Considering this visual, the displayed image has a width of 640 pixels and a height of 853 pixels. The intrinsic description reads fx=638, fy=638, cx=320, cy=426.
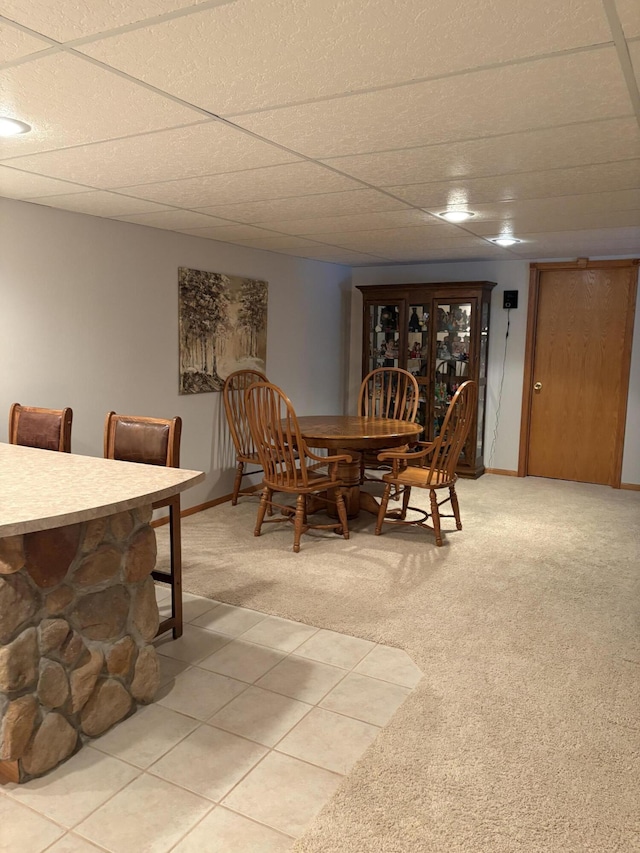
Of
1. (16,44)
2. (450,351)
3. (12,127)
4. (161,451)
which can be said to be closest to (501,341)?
(450,351)

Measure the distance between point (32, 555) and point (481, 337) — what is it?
475 cm

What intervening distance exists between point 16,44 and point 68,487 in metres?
1.18

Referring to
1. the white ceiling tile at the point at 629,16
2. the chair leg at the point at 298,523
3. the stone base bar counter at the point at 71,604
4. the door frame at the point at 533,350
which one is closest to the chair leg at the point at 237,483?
the chair leg at the point at 298,523

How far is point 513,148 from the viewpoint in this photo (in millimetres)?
2285

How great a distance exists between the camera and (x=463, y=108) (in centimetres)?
189

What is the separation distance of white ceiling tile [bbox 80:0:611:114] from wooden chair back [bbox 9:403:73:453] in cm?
177

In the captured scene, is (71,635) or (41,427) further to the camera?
(41,427)

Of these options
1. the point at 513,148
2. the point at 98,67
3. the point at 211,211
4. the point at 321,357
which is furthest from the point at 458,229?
the point at 98,67

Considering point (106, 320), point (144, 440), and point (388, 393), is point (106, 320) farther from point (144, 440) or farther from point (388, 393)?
point (388, 393)

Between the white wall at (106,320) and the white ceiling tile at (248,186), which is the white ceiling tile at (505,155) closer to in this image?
the white ceiling tile at (248,186)

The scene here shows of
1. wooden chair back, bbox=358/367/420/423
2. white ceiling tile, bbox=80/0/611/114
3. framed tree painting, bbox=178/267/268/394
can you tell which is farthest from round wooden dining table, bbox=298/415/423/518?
white ceiling tile, bbox=80/0/611/114

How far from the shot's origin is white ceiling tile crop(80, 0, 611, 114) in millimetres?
1336

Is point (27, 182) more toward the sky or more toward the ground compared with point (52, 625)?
more toward the sky

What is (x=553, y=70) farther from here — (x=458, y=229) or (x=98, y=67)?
(x=458, y=229)
